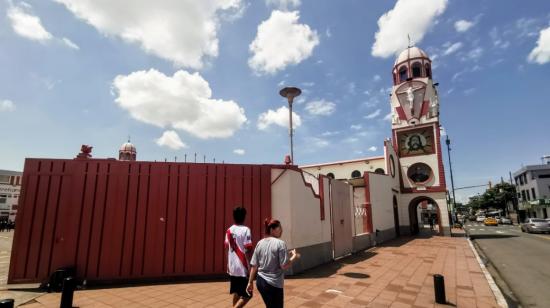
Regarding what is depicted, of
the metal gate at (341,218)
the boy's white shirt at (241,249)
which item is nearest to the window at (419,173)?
→ the metal gate at (341,218)

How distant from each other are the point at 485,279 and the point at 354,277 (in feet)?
12.5

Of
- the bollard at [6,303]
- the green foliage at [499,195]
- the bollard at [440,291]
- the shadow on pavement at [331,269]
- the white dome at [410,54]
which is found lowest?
the shadow on pavement at [331,269]

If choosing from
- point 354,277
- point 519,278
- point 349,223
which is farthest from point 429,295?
point 349,223

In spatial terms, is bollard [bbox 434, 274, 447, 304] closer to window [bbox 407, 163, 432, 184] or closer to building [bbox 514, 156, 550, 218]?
window [bbox 407, 163, 432, 184]

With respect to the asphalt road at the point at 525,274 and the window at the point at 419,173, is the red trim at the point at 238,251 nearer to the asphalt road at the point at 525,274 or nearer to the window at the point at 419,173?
the asphalt road at the point at 525,274

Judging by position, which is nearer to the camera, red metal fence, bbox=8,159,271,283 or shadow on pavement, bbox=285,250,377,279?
red metal fence, bbox=8,159,271,283

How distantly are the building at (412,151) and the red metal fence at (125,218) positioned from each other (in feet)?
56.9

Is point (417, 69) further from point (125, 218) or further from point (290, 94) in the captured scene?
point (125, 218)

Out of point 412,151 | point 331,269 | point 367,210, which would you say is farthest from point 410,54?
point 331,269

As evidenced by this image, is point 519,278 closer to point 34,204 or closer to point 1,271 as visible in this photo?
point 34,204

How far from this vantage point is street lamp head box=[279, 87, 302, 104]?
1033 cm

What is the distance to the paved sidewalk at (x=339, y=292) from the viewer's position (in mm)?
5844

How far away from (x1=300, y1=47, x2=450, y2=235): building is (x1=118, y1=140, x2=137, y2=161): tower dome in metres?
22.7

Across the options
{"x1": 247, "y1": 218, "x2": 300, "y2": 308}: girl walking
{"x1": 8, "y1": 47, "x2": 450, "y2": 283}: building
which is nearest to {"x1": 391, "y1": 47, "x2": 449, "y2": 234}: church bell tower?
{"x1": 8, "y1": 47, "x2": 450, "y2": 283}: building
